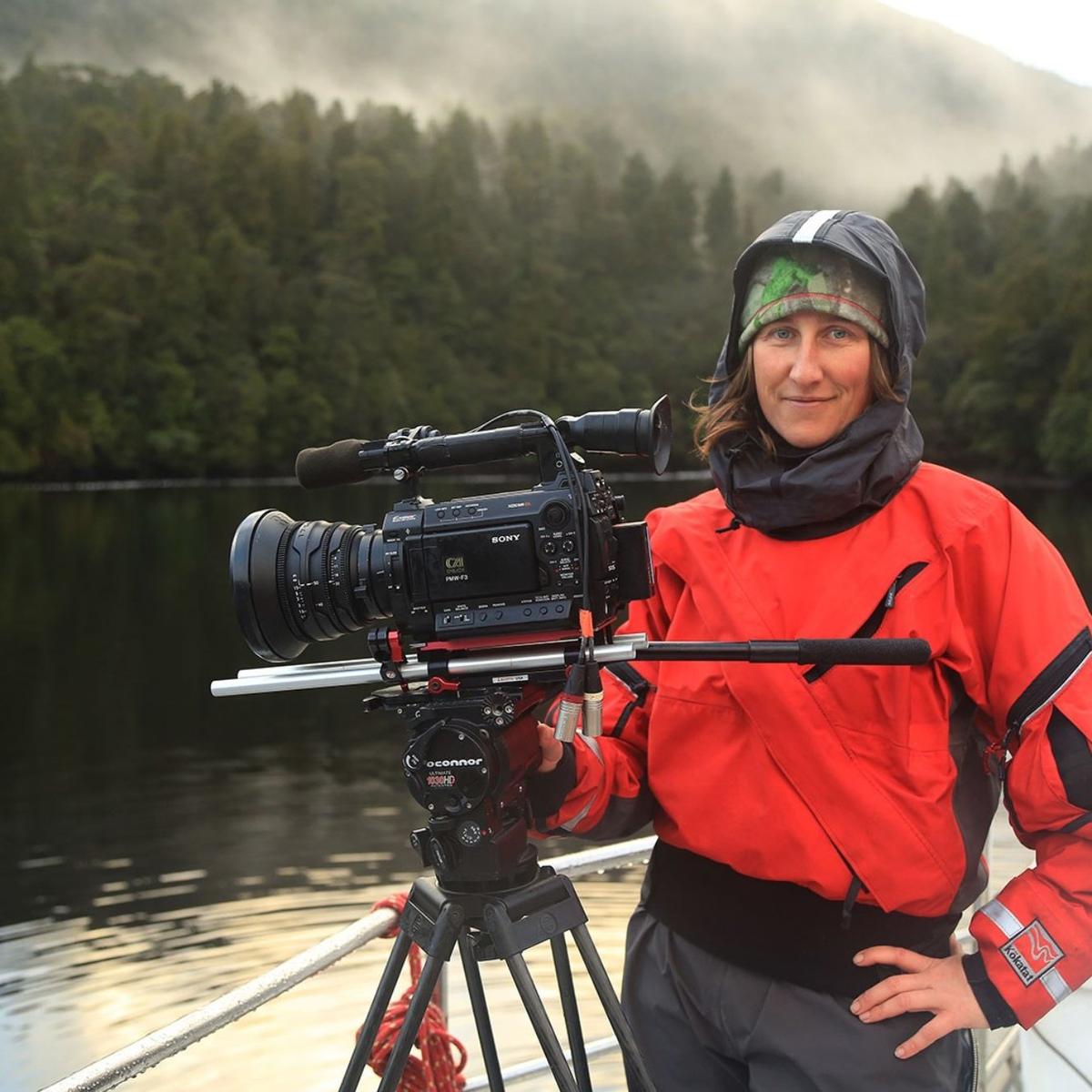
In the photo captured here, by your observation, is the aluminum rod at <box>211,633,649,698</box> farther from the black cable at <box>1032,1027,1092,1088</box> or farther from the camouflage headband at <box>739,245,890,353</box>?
the black cable at <box>1032,1027,1092,1088</box>

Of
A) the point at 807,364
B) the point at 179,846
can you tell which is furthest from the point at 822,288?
the point at 179,846

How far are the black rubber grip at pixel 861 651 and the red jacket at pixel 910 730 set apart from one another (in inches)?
5.7

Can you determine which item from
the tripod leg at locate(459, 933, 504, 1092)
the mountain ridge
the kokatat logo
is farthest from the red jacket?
the mountain ridge

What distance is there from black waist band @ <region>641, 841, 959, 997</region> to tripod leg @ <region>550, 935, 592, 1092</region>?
0.16 meters

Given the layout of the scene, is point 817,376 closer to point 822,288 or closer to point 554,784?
point 822,288

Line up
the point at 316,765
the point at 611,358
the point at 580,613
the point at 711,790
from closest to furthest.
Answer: the point at 580,613 → the point at 711,790 → the point at 316,765 → the point at 611,358

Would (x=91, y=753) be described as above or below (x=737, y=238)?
below

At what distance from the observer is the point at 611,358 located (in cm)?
6888

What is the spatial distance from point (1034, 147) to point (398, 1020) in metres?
203

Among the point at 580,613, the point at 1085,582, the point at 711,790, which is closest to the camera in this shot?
the point at 580,613

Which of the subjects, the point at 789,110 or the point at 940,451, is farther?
the point at 789,110

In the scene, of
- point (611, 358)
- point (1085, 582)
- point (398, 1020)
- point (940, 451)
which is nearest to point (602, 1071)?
point (398, 1020)

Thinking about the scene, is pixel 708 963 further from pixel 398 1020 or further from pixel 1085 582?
pixel 1085 582

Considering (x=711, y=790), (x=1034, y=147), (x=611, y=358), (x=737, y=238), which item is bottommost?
(x=711, y=790)
